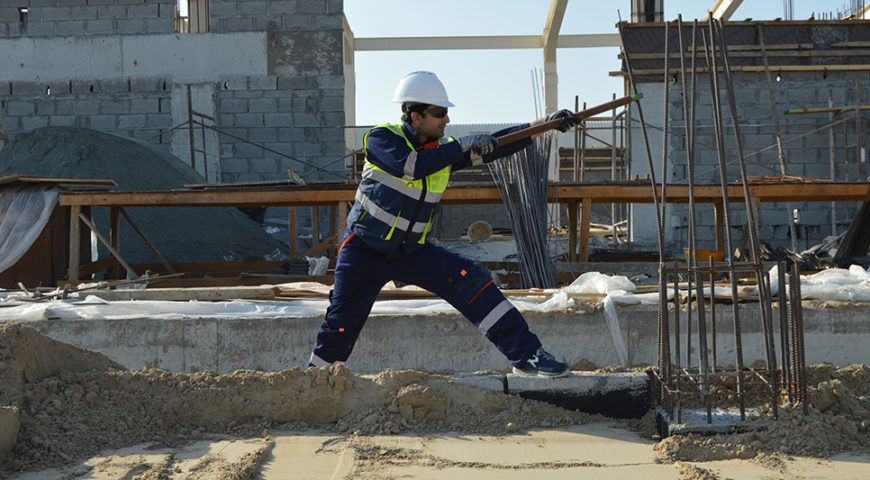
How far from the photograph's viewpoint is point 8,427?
323cm

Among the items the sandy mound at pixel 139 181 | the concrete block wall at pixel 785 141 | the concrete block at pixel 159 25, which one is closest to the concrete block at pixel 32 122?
the sandy mound at pixel 139 181

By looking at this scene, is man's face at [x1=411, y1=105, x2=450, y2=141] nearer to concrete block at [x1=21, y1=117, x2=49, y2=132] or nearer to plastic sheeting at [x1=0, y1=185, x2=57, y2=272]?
plastic sheeting at [x1=0, y1=185, x2=57, y2=272]

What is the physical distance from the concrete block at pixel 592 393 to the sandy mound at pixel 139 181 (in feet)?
31.0

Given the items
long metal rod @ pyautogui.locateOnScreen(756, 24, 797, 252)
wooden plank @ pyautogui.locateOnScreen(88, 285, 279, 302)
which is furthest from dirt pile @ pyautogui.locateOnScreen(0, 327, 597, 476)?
long metal rod @ pyautogui.locateOnScreen(756, 24, 797, 252)

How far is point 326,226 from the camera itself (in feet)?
53.9

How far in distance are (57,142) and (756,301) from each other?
1174 cm

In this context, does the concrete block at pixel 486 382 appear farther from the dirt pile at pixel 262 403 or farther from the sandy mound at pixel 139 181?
the sandy mound at pixel 139 181

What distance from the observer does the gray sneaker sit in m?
4.04

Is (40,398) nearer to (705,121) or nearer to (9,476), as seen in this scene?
(9,476)

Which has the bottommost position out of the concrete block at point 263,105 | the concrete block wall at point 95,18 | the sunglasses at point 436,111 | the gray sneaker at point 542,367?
the gray sneaker at point 542,367

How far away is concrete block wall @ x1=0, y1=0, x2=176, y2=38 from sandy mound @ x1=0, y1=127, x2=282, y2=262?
3.37 meters

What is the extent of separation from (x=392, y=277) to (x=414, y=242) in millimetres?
254

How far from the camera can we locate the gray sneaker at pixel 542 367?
4.04 m

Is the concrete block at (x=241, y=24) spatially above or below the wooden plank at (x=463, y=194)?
above
